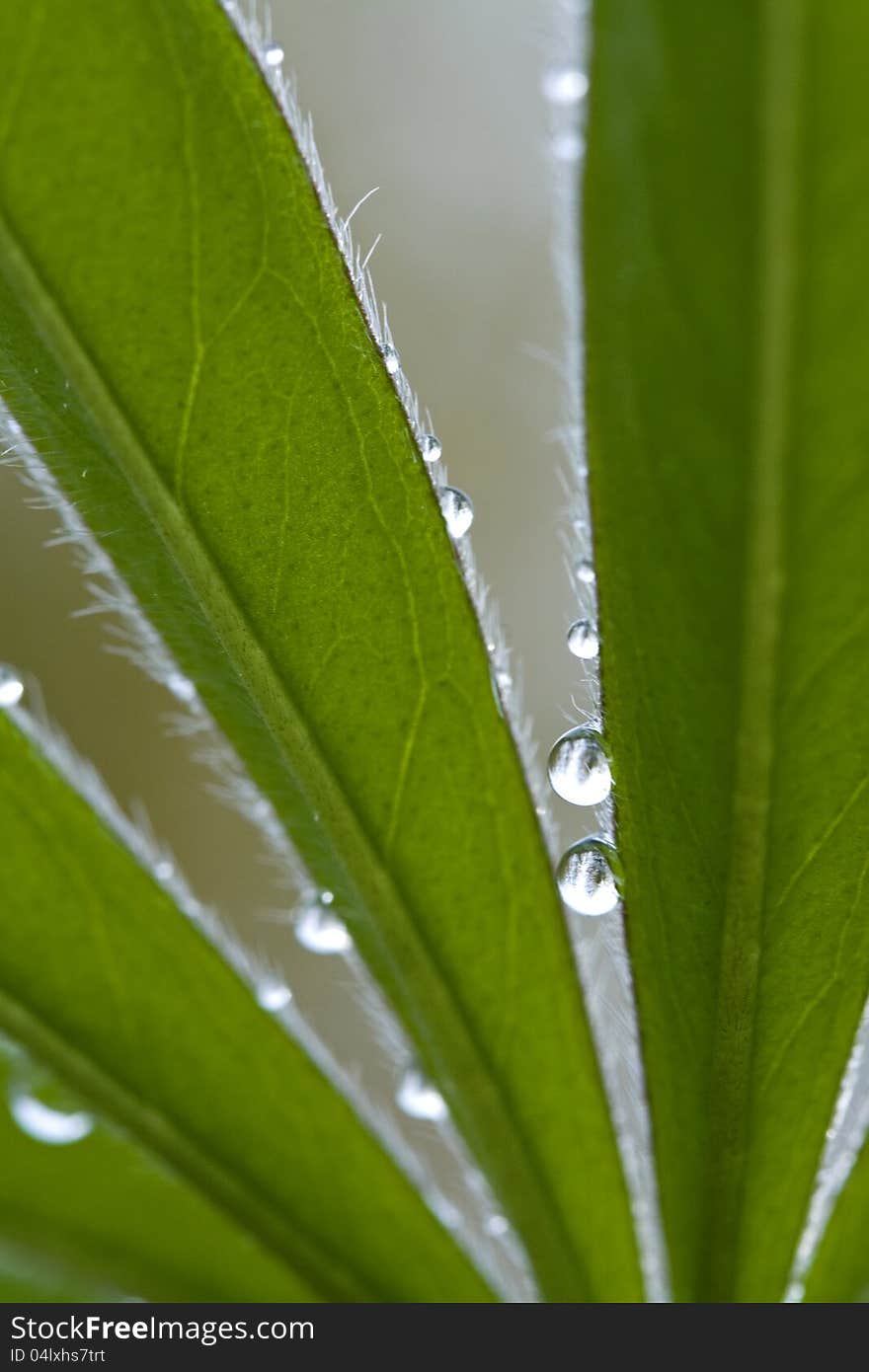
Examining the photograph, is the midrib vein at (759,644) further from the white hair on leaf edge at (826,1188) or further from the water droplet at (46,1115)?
the water droplet at (46,1115)

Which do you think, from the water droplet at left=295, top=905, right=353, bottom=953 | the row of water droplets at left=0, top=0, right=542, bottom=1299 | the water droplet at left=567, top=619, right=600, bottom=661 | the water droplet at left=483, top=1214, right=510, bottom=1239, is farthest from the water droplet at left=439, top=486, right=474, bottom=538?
the water droplet at left=483, top=1214, right=510, bottom=1239

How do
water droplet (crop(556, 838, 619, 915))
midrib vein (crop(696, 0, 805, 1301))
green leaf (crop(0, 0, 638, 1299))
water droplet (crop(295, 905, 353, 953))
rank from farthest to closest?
water droplet (crop(295, 905, 353, 953))
water droplet (crop(556, 838, 619, 915))
green leaf (crop(0, 0, 638, 1299))
midrib vein (crop(696, 0, 805, 1301))

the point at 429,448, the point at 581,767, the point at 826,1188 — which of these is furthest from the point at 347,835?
the point at 826,1188

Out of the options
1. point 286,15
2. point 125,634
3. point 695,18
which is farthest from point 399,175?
point 695,18

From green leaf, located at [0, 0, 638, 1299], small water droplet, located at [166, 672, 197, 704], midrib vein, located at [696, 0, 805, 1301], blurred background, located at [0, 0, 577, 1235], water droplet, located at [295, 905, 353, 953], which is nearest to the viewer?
midrib vein, located at [696, 0, 805, 1301]

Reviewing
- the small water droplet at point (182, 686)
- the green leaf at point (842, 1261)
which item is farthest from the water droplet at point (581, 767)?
the green leaf at point (842, 1261)

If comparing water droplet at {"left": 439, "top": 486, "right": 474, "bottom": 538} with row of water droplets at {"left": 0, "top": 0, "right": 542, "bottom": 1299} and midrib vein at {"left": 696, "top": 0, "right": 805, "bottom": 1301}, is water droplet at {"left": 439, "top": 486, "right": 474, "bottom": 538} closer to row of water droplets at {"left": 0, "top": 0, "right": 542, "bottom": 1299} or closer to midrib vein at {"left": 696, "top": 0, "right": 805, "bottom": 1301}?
row of water droplets at {"left": 0, "top": 0, "right": 542, "bottom": 1299}

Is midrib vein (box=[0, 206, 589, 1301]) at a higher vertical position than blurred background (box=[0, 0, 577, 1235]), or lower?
lower
